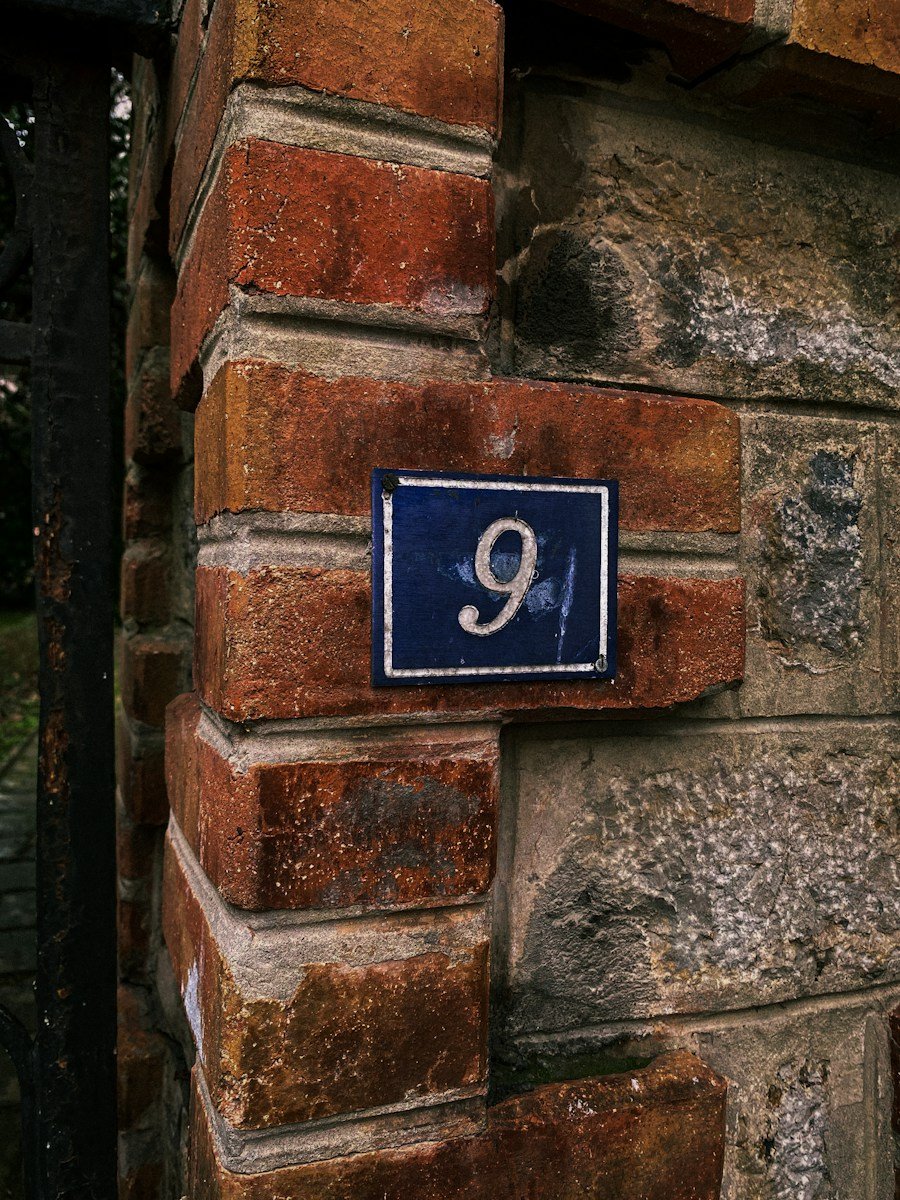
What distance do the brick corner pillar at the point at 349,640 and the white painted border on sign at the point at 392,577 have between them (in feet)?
0.07

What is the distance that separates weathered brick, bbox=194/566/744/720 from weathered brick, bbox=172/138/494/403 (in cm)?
26

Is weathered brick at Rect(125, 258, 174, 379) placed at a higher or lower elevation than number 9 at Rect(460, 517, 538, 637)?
higher

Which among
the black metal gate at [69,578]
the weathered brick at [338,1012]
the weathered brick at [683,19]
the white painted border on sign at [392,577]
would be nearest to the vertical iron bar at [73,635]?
the black metal gate at [69,578]

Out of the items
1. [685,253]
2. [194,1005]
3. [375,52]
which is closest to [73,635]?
[194,1005]

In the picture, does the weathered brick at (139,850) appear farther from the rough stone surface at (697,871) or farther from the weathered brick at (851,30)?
the weathered brick at (851,30)

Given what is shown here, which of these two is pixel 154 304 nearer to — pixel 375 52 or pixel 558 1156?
pixel 375 52

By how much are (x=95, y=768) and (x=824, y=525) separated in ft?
3.28

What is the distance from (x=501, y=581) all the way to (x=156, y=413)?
996 mm

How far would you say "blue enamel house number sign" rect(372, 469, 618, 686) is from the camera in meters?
0.83

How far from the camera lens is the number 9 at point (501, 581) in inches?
33.6

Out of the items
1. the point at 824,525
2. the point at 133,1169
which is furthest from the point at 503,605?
the point at 133,1169

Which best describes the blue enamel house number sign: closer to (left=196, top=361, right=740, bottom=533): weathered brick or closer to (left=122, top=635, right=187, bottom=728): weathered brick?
(left=196, top=361, right=740, bottom=533): weathered brick

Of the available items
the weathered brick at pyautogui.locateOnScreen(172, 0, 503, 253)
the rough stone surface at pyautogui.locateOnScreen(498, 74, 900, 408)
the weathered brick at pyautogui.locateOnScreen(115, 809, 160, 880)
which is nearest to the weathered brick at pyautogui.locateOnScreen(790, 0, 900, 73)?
the rough stone surface at pyautogui.locateOnScreen(498, 74, 900, 408)

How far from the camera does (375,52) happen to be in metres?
0.83
